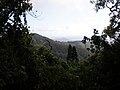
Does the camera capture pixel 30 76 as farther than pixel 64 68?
No

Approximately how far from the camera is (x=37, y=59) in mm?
22719

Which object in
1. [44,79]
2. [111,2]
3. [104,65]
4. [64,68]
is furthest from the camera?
[64,68]

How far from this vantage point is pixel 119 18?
20203mm

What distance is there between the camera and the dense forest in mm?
18531

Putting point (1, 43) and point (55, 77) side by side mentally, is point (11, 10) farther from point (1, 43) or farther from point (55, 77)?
point (55, 77)

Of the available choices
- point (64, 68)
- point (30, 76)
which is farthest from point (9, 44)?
point (64, 68)

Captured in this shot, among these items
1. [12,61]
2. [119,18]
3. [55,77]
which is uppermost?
[119,18]

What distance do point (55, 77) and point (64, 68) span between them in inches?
136

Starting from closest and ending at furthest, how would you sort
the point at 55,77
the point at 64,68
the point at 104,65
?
the point at 104,65
the point at 55,77
the point at 64,68

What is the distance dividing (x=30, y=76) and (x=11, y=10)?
6.16 m

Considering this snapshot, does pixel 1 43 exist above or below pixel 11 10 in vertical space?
below

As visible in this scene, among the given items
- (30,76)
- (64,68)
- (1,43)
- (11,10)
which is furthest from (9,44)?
(64,68)

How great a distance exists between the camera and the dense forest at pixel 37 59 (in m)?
18.5

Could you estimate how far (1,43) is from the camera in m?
19.1
